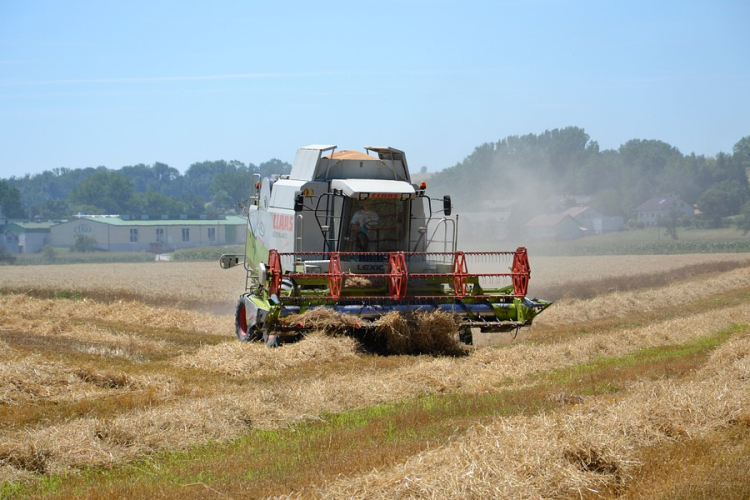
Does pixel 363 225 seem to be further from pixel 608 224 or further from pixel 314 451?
pixel 608 224

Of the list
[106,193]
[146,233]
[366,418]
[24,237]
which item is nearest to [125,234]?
[146,233]

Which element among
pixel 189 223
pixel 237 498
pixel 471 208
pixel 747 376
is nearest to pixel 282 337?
pixel 747 376

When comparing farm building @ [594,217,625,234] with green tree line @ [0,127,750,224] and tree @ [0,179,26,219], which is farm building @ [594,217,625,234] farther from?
tree @ [0,179,26,219]

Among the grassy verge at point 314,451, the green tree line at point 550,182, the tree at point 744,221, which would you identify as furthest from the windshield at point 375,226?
the tree at point 744,221

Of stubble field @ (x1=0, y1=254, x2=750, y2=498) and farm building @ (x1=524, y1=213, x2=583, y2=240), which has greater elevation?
farm building @ (x1=524, y1=213, x2=583, y2=240)

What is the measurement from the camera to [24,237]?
89500 millimetres

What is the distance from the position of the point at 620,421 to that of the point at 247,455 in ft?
11.0

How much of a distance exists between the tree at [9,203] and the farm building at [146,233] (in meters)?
23.6

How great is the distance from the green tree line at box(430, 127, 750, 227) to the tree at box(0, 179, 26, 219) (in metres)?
53.6

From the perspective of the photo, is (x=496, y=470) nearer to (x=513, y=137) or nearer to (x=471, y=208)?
(x=471, y=208)

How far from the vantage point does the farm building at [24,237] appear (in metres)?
89.6

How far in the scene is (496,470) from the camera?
645 cm

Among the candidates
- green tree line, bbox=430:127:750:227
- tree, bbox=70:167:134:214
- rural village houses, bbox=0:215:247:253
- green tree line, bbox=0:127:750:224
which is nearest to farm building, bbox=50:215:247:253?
rural village houses, bbox=0:215:247:253

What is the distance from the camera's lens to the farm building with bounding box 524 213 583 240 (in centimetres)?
7775
